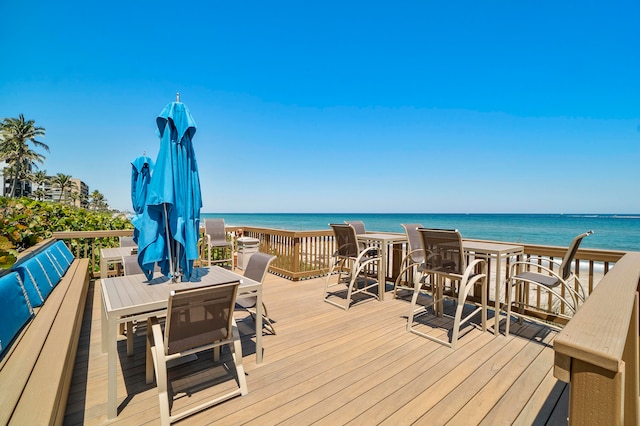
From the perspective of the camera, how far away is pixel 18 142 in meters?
29.7

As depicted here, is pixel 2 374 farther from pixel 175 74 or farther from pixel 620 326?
pixel 175 74

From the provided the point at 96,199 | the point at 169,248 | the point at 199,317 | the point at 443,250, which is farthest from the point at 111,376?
the point at 96,199

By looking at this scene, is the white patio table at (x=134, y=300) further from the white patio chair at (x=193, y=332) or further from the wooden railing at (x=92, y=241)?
the wooden railing at (x=92, y=241)

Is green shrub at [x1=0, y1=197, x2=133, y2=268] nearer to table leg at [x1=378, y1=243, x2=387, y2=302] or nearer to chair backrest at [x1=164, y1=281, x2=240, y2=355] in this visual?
chair backrest at [x1=164, y1=281, x2=240, y2=355]

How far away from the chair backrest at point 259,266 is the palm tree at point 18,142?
3895cm

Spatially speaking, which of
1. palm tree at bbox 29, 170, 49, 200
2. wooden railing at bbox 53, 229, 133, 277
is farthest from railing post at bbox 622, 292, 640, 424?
palm tree at bbox 29, 170, 49, 200

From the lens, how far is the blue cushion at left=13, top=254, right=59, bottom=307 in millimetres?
2711

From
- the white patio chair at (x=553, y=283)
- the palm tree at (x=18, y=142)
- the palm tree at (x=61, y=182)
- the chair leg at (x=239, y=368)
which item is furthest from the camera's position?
the palm tree at (x=61, y=182)

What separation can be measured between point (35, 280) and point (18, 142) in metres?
40.3

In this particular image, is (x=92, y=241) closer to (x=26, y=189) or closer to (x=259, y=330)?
(x=259, y=330)

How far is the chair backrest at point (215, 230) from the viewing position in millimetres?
6642

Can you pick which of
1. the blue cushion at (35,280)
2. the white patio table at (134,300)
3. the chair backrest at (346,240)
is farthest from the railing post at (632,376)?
Result: the blue cushion at (35,280)

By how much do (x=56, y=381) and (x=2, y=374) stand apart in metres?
0.34

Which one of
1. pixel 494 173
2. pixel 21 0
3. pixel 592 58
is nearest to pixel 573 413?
pixel 21 0
